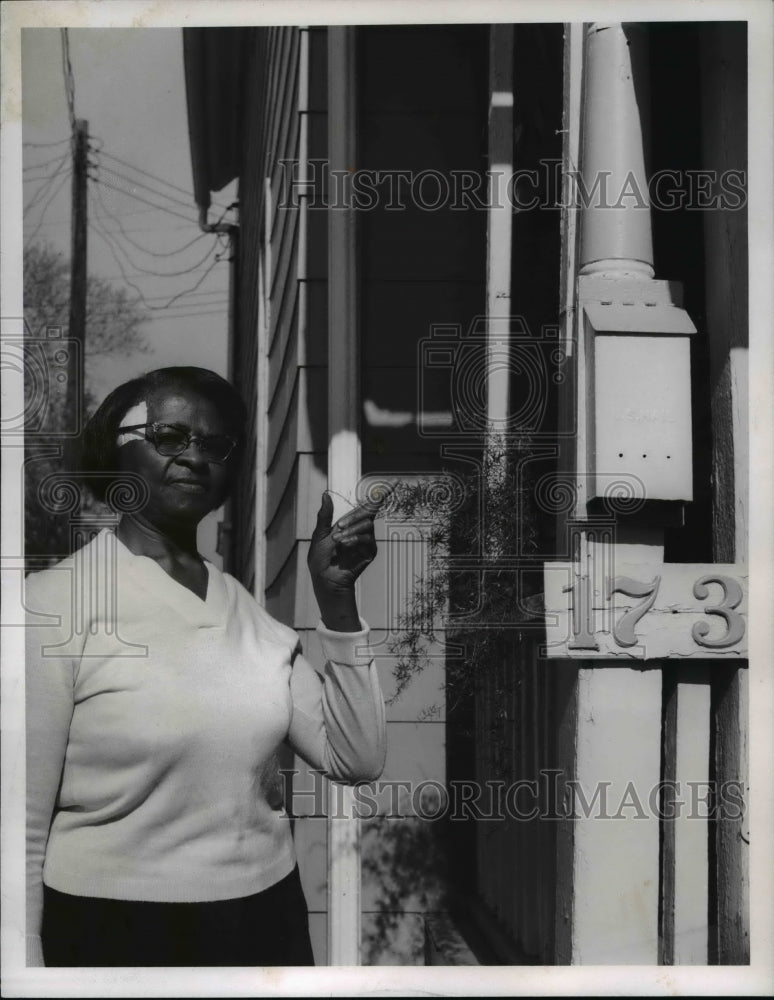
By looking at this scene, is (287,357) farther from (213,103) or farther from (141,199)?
(213,103)

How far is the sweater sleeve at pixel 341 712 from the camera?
292 centimetres

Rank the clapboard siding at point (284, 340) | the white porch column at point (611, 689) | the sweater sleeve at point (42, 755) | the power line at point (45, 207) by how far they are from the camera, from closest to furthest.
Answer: the sweater sleeve at point (42, 755)
the white porch column at point (611, 689)
the power line at point (45, 207)
the clapboard siding at point (284, 340)

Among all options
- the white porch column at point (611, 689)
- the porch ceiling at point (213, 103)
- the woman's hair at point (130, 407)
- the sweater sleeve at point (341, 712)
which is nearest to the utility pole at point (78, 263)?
the woman's hair at point (130, 407)

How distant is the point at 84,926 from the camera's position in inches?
110

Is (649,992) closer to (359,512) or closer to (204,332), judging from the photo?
(359,512)

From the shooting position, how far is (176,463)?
2914 mm

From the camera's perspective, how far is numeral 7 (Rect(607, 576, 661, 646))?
2877 millimetres

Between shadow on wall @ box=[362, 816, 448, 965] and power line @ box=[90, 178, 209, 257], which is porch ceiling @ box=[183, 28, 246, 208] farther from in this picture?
shadow on wall @ box=[362, 816, 448, 965]

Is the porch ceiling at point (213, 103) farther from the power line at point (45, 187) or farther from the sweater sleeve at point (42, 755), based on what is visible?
the sweater sleeve at point (42, 755)

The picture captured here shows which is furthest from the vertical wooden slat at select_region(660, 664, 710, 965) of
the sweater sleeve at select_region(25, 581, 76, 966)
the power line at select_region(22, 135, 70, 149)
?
the power line at select_region(22, 135, 70, 149)

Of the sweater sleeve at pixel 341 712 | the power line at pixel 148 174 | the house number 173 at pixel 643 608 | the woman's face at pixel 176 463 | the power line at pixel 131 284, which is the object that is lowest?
the sweater sleeve at pixel 341 712
